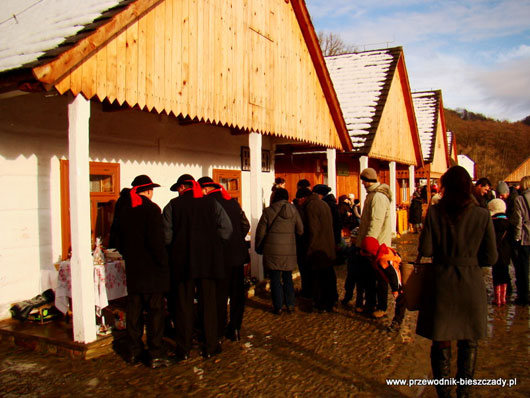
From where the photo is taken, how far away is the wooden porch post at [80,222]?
5074 millimetres

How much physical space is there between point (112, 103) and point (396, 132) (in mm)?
13264

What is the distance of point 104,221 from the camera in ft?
24.2

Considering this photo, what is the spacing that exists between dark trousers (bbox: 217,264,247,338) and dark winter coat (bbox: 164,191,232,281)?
42 cm

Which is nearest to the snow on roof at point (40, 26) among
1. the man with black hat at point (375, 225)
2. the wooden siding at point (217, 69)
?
the wooden siding at point (217, 69)

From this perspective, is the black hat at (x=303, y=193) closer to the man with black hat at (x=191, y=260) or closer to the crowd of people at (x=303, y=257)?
the crowd of people at (x=303, y=257)

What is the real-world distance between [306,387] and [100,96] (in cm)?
377

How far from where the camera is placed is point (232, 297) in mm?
5770

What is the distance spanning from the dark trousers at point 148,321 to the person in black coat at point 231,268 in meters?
0.80

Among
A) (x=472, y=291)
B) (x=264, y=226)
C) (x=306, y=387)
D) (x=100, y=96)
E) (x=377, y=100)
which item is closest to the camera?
(x=472, y=291)

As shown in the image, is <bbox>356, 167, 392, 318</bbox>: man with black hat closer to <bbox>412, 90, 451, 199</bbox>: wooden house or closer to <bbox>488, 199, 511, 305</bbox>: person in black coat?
<bbox>488, 199, 511, 305</bbox>: person in black coat

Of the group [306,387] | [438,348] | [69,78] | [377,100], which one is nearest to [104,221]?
[69,78]

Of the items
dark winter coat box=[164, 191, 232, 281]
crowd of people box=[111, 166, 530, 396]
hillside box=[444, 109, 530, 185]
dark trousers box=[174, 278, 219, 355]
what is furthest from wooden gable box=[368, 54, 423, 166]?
hillside box=[444, 109, 530, 185]

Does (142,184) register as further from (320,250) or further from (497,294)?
(497,294)

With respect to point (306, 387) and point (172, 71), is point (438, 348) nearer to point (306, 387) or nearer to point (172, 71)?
point (306, 387)
